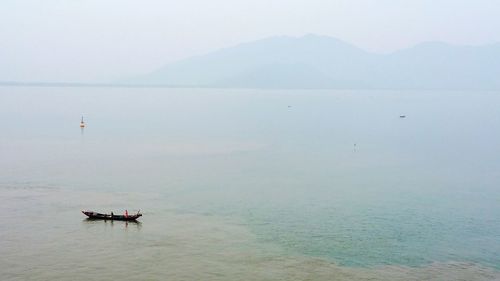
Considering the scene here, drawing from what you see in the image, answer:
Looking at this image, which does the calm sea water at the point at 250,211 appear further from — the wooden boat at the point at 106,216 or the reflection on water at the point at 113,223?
the wooden boat at the point at 106,216

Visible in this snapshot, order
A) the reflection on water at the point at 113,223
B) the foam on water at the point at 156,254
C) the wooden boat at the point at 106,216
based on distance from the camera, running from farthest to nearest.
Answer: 1. the wooden boat at the point at 106,216
2. the reflection on water at the point at 113,223
3. the foam on water at the point at 156,254

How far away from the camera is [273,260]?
5544 cm

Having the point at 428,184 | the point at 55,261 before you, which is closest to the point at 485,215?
the point at 428,184

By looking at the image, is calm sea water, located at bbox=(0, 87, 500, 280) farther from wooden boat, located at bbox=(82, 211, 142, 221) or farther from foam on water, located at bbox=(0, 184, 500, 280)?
wooden boat, located at bbox=(82, 211, 142, 221)

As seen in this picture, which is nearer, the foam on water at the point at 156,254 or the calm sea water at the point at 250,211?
the foam on water at the point at 156,254

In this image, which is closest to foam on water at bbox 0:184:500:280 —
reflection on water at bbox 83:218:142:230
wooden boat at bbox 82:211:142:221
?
reflection on water at bbox 83:218:142:230

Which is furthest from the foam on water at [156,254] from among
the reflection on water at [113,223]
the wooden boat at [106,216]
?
the wooden boat at [106,216]

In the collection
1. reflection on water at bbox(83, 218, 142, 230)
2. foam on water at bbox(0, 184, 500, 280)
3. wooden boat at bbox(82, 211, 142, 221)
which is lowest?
foam on water at bbox(0, 184, 500, 280)

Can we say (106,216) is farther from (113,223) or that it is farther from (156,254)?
(156,254)

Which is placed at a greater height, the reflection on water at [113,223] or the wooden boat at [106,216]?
the wooden boat at [106,216]

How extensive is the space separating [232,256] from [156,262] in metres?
7.77

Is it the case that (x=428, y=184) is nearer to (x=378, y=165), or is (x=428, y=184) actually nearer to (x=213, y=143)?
(x=378, y=165)

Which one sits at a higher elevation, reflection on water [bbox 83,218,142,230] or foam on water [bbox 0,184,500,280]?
reflection on water [bbox 83,218,142,230]

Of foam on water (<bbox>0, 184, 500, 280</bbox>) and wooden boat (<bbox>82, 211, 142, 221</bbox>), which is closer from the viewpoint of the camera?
foam on water (<bbox>0, 184, 500, 280</bbox>)
